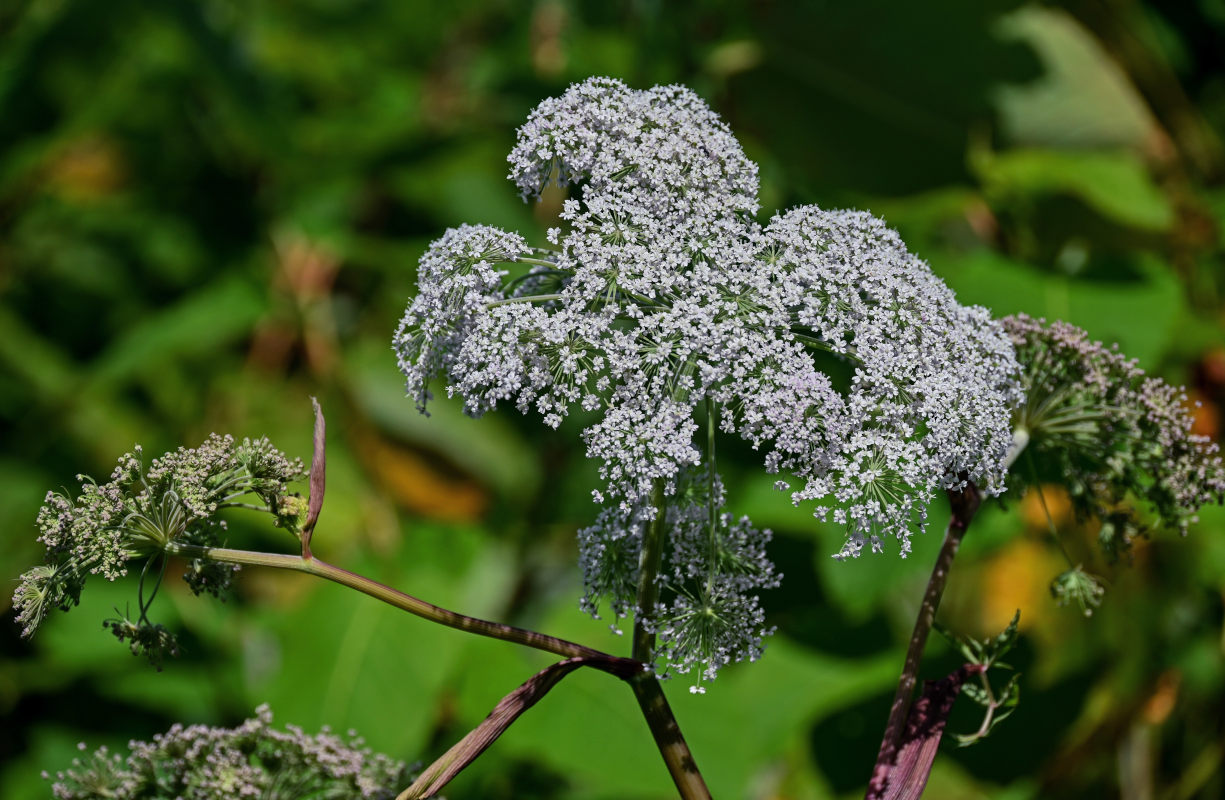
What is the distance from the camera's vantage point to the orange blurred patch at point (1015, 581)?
11.5ft

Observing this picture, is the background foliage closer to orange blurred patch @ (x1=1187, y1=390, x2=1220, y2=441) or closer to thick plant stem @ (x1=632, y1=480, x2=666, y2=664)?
orange blurred patch @ (x1=1187, y1=390, x2=1220, y2=441)

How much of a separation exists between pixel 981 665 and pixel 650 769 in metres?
1.86

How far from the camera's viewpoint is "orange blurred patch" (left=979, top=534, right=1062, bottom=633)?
3.50m

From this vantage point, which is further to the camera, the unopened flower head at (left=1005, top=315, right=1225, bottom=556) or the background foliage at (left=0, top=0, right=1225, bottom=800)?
the background foliage at (left=0, top=0, right=1225, bottom=800)

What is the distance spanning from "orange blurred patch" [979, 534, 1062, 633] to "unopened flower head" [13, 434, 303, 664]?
2.90m

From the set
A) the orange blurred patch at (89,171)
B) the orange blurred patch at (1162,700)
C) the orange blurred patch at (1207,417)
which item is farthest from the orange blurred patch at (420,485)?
the orange blurred patch at (1207,417)

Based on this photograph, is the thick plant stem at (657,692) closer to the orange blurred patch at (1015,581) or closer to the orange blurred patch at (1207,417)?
the orange blurred patch at (1015,581)

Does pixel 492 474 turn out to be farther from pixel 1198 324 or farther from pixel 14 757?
pixel 1198 324

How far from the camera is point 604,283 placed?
1.17 m

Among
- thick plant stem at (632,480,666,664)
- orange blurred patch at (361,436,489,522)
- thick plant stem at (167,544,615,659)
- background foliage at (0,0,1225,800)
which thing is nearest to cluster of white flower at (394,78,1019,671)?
thick plant stem at (632,480,666,664)

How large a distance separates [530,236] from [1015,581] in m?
2.33

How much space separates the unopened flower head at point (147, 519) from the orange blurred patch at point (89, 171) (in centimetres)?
444

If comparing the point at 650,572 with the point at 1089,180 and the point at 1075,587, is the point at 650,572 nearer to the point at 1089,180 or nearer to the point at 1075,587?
the point at 1075,587

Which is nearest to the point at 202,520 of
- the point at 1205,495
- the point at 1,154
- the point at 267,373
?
the point at 1205,495
